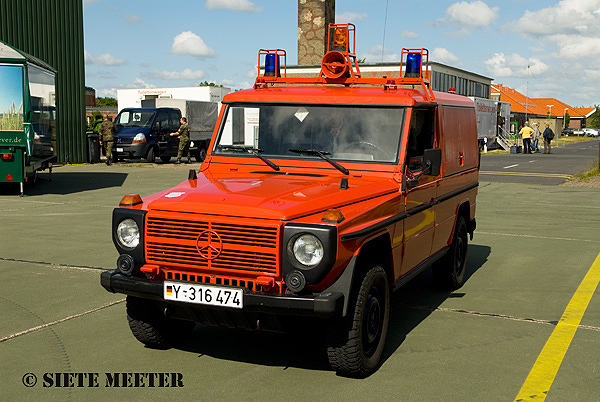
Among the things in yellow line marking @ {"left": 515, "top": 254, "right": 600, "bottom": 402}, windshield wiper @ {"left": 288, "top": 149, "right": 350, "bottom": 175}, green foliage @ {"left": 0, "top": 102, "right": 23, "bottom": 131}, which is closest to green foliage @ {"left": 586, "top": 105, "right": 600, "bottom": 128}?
green foliage @ {"left": 0, "top": 102, "right": 23, "bottom": 131}

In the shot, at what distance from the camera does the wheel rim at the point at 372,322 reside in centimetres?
482

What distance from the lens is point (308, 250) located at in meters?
4.40

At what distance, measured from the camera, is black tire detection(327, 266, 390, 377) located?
4605mm

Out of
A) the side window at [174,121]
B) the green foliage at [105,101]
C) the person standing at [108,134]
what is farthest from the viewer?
the green foliage at [105,101]

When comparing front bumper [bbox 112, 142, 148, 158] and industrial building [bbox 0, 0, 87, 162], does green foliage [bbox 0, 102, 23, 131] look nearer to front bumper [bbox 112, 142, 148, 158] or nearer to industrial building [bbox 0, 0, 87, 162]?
industrial building [bbox 0, 0, 87, 162]

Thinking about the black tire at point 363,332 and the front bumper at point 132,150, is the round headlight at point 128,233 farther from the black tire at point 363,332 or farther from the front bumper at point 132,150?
the front bumper at point 132,150

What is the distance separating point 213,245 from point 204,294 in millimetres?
316

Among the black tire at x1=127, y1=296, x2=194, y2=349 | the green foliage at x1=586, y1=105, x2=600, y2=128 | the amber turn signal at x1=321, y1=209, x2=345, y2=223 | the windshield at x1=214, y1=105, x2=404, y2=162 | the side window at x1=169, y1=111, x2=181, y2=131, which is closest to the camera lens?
the amber turn signal at x1=321, y1=209, x2=345, y2=223

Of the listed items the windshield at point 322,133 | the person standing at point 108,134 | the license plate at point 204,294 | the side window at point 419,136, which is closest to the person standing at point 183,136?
the person standing at point 108,134

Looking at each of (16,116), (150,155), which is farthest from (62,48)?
(16,116)

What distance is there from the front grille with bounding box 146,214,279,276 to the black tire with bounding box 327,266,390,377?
0.60 m

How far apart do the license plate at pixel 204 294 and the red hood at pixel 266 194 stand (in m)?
0.48

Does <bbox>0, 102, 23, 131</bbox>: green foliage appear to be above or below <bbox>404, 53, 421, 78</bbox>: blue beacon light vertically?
below

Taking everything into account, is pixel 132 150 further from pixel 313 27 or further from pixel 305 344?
pixel 305 344
